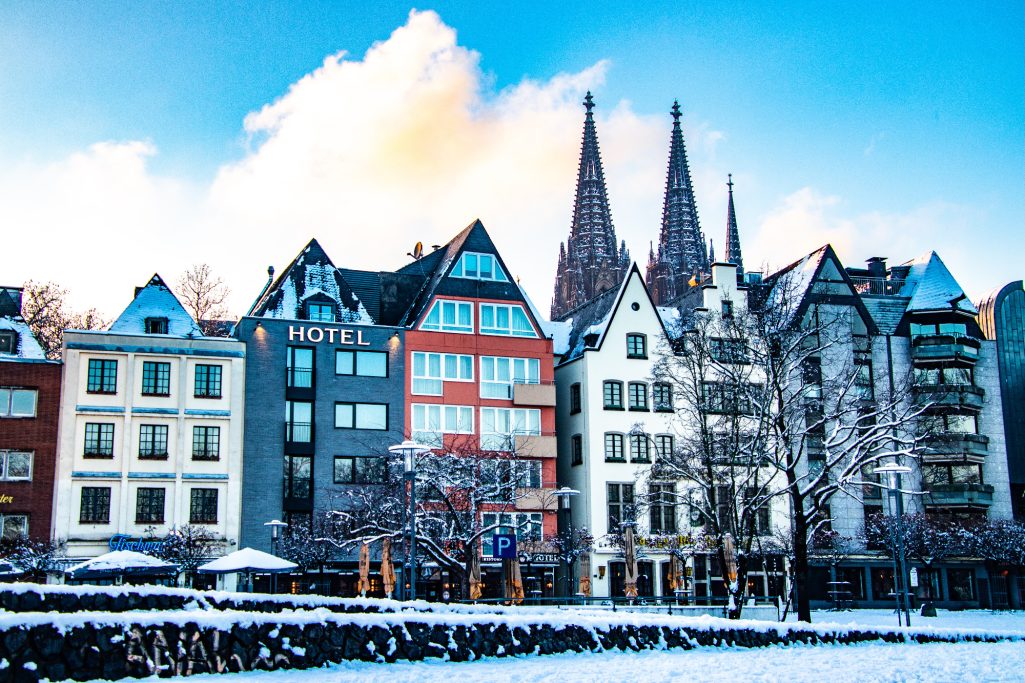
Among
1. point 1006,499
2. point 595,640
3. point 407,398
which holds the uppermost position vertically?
point 407,398

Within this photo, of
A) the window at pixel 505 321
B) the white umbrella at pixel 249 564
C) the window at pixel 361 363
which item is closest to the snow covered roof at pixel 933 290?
the window at pixel 505 321

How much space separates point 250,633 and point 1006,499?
62155mm

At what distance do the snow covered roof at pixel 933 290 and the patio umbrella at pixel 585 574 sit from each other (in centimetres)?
2687

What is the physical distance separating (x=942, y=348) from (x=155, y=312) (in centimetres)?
4256

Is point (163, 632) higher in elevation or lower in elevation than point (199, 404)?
lower

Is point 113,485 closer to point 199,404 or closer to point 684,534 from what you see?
point 199,404

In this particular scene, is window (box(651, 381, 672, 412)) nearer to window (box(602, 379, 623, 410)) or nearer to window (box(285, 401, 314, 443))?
window (box(602, 379, 623, 410))

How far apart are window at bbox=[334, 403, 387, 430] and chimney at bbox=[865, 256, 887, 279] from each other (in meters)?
35.4

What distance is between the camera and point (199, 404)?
55.6m

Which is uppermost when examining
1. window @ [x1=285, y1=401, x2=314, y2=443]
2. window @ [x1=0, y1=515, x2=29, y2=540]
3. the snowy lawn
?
window @ [x1=285, y1=401, x2=314, y2=443]

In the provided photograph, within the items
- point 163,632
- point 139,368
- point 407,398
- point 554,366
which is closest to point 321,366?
point 407,398

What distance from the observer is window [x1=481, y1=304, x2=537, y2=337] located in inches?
2409

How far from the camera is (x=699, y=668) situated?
2006cm

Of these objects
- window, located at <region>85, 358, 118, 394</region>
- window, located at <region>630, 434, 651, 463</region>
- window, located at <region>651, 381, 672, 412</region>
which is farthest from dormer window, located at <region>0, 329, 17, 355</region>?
window, located at <region>651, 381, 672, 412</region>
